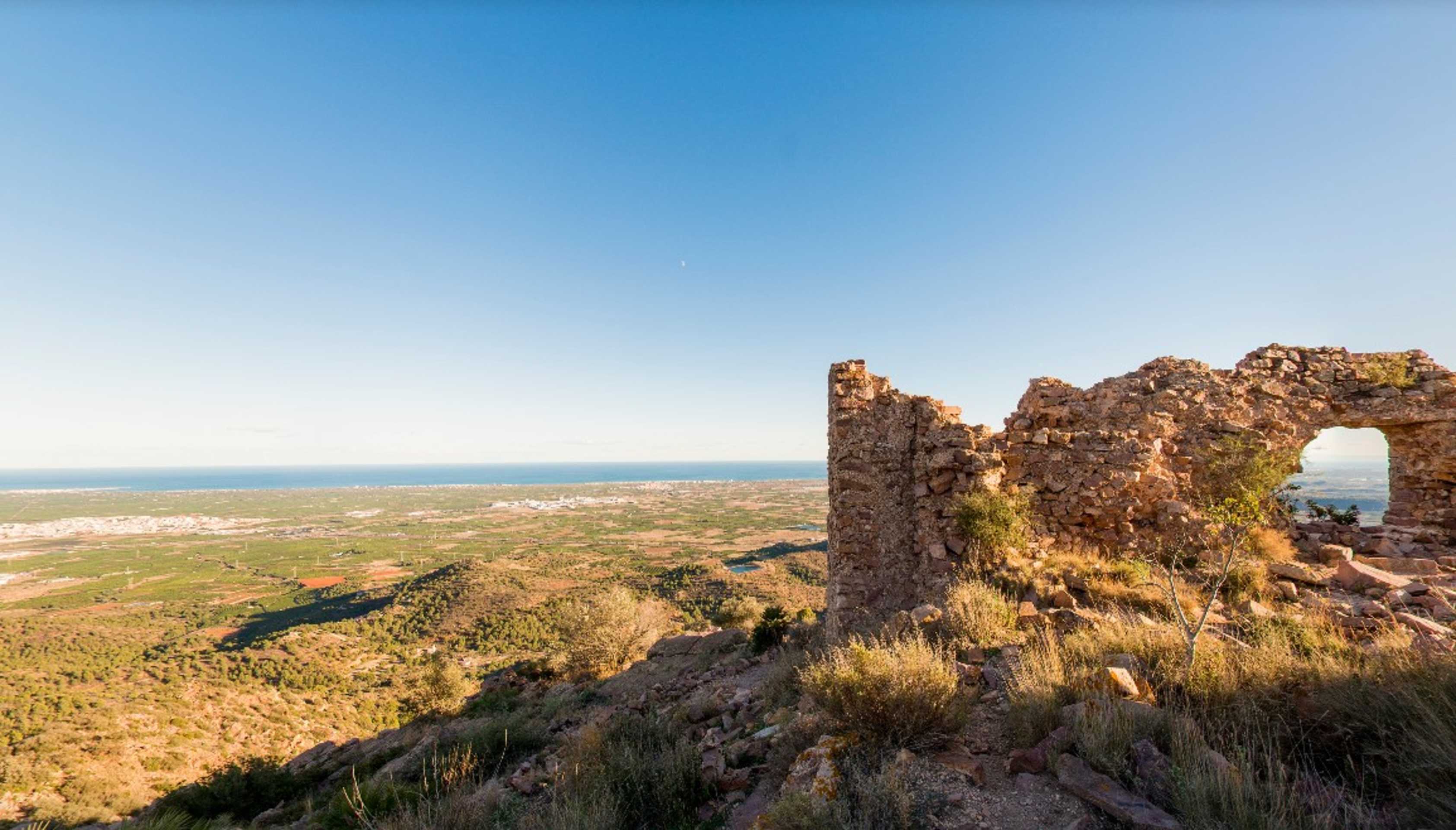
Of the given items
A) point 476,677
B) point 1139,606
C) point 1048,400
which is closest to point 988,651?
point 1139,606

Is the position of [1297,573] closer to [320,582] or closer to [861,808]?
[861,808]

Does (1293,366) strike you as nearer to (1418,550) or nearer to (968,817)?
(1418,550)

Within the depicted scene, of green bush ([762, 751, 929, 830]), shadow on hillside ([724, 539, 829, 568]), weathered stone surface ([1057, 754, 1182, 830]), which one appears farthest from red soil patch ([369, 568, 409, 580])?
weathered stone surface ([1057, 754, 1182, 830])

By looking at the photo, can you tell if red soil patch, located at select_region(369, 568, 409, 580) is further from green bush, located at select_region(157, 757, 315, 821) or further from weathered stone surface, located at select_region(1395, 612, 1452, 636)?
weathered stone surface, located at select_region(1395, 612, 1452, 636)

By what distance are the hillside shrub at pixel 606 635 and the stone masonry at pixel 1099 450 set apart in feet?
30.3

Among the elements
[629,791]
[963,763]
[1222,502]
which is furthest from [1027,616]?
[629,791]

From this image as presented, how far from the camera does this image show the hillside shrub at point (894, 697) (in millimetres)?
3598

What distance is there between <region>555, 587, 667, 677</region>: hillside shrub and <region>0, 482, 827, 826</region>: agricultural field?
7696 millimetres

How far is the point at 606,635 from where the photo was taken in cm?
1515

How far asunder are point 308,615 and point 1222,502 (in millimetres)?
60503

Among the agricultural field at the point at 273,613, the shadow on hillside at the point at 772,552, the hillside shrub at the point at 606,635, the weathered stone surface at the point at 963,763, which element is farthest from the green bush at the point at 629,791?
the shadow on hillside at the point at 772,552

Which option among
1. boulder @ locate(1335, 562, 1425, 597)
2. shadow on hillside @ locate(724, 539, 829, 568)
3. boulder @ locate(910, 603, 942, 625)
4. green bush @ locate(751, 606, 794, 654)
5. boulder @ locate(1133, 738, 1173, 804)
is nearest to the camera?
boulder @ locate(1133, 738, 1173, 804)

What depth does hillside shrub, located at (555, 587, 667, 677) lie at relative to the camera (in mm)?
14523

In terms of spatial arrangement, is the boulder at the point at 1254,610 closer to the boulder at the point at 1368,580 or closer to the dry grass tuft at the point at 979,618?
the boulder at the point at 1368,580
